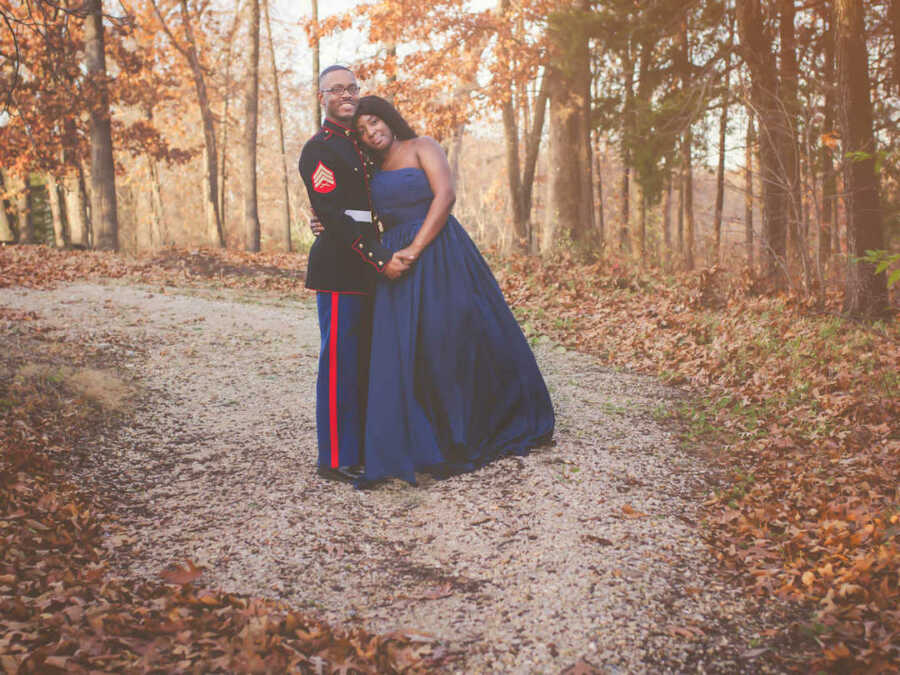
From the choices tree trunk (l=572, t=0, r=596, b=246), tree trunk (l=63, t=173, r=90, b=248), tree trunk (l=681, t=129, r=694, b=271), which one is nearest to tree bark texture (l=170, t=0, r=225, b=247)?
tree trunk (l=63, t=173, r=90, b=248)

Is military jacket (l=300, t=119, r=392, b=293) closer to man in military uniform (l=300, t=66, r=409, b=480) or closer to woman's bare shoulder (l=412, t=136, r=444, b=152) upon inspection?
man in military uniform (l=300, t=66, r=409, b=480)

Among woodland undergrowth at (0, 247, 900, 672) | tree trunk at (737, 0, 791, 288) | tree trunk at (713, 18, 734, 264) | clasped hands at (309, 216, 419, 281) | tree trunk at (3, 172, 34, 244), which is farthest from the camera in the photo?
tree trunk at (3, 172, 34, 244)

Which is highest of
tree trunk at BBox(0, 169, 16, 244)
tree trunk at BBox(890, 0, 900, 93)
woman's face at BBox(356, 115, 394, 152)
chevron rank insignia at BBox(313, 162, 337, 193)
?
tree trunk at BBox(890, 0, 900, 93)

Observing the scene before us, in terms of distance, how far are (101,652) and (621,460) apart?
327 cm

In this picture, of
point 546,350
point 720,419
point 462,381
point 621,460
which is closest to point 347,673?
point 462,381

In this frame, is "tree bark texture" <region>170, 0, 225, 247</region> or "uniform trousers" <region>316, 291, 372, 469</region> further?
"tree bark texture" <region>170, 0, 225, 247</region>

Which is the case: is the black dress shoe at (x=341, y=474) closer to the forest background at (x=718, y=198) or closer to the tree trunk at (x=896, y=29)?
the forest background at (x=718, y=198)

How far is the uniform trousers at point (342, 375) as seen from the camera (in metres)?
4.14

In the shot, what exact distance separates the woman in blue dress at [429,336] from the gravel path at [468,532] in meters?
0.27

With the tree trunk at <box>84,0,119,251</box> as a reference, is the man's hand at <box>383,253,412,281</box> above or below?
below

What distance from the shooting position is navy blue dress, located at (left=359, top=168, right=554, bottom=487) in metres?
4.20

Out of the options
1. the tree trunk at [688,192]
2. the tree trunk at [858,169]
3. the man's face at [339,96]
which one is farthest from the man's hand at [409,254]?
the tree trunk at [688,192]

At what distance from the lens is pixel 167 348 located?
7656 millimetres

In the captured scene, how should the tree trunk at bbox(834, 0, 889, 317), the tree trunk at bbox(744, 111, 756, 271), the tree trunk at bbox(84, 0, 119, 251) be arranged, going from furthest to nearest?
1. the tree trunk at bbox(84, 0, 119, 251)
2. the tree trunk at bbox(744, 111, 756, 271)
3. the tree trunk at bbox(834, 0, 889, 317)
